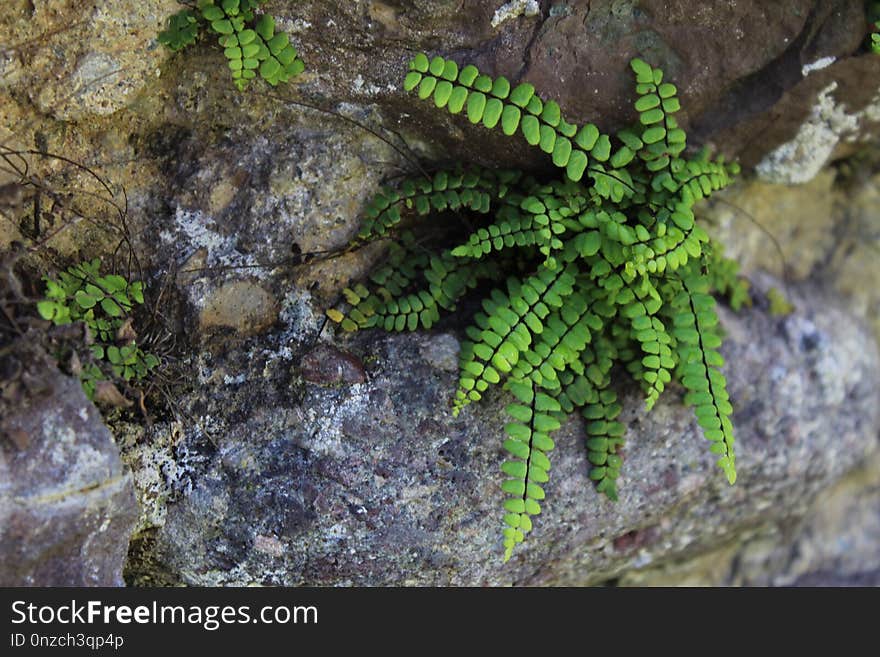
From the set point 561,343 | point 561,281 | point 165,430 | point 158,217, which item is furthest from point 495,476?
point 158,217

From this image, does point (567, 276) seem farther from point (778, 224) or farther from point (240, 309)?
point (778, 224)

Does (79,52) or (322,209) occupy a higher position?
(79,52)

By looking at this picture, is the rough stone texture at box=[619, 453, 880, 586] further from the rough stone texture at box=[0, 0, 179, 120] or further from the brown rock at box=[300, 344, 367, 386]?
the rough stone texture at box=[0, 0, 179, 120]

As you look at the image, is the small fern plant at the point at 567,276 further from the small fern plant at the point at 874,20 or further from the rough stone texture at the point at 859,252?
the rough stone texture at the point at 859,252

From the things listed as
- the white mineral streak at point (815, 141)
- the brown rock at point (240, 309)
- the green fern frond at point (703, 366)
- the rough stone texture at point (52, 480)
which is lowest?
the rough stone texture at point (52, 480)

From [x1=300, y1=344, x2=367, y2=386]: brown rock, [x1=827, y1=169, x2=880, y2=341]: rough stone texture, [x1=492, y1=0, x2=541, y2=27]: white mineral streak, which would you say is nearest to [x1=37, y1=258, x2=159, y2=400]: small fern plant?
[x1=300, y1=344, x2=367, y2=386]: brown rock

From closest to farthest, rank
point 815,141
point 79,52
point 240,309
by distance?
point 79,52, point 240,309, point 815,141

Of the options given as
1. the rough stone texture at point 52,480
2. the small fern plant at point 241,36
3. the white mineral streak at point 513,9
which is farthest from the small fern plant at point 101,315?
the white mineral streak at point 513,9

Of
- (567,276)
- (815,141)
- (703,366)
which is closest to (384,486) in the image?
(567,276)
